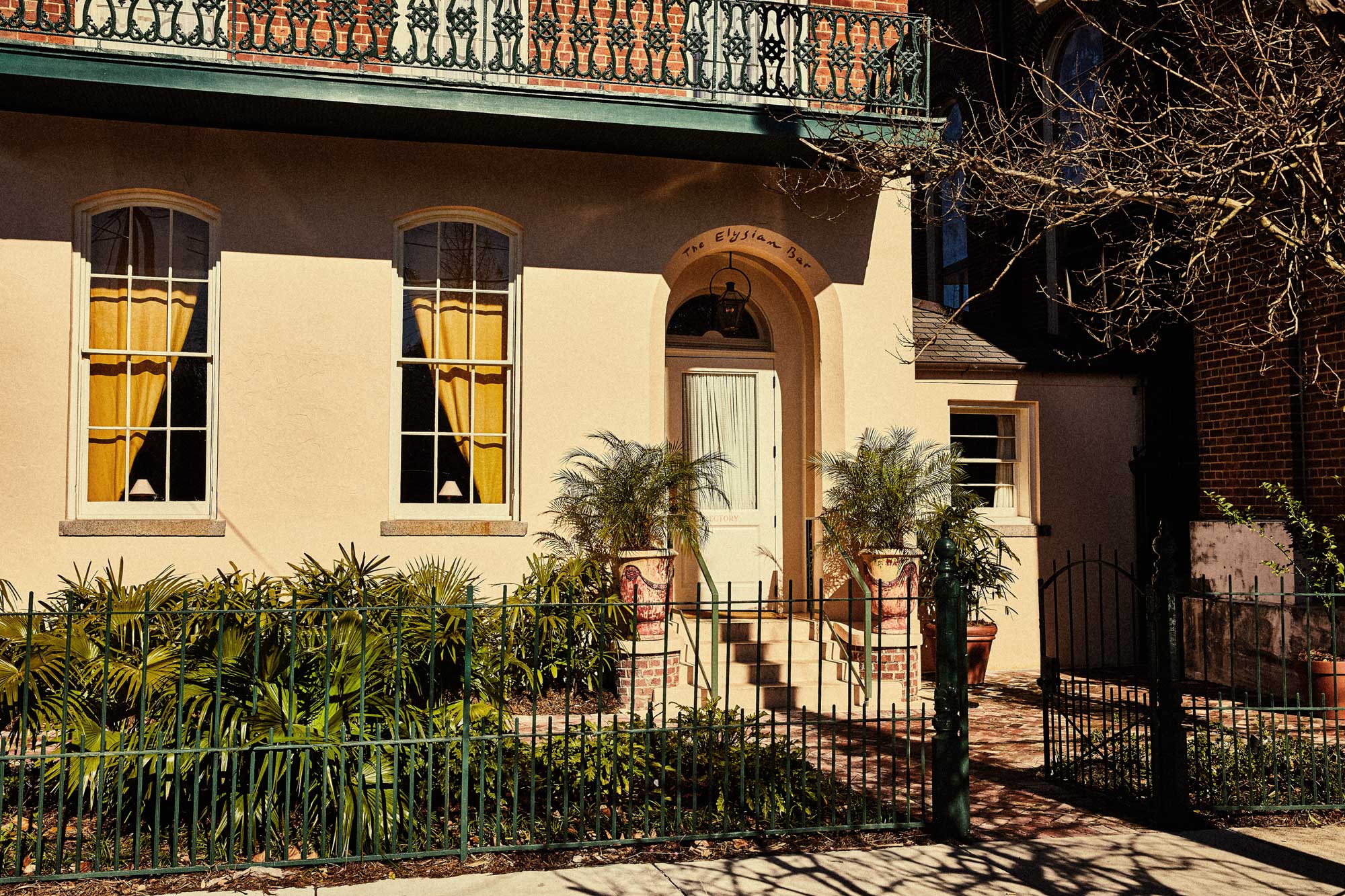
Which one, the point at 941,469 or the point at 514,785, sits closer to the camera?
the point at 514,785

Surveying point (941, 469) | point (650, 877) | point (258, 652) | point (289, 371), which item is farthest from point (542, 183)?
point (650, 877)

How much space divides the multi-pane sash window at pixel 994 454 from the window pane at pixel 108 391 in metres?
8.24

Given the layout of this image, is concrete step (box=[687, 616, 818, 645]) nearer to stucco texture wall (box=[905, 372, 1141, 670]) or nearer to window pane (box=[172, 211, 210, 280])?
stucco texture wall (box=[905, 372, 1141, 670])

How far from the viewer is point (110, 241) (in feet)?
32.4

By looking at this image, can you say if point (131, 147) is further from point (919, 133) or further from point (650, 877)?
point (650, 877)

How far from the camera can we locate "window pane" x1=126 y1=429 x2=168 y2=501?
9.80 metres

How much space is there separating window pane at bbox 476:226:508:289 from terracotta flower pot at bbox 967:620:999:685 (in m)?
5.53

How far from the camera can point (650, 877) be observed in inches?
212

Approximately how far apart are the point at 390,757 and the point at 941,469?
6.34 metres

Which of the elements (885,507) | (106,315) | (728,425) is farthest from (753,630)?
(106,315)

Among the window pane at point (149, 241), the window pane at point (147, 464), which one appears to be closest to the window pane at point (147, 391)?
the window pane at point (147, 464)

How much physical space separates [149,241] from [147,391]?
1.28 metres

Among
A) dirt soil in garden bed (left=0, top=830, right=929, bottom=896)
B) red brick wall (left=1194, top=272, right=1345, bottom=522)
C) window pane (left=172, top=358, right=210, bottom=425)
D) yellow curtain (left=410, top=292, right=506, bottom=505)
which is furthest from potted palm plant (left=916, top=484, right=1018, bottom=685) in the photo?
window pane (left=172, top=358, right=210, bottom=425)

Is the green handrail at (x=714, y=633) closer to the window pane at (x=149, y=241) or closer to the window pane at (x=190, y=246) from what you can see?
the window pane at (x=190, y=246)
